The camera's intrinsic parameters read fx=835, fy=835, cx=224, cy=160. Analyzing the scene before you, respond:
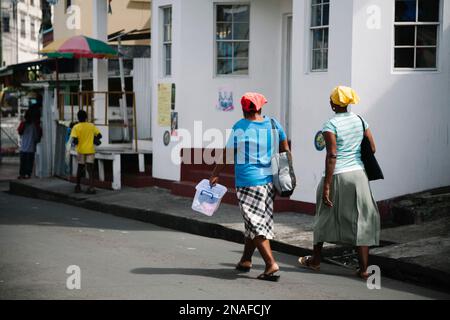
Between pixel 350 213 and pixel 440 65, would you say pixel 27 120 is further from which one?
pixel 350 213

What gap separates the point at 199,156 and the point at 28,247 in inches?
247

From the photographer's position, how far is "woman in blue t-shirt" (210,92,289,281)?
8.55m

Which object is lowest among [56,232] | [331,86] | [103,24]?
[56,232]

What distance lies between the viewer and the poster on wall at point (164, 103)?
17.1 m

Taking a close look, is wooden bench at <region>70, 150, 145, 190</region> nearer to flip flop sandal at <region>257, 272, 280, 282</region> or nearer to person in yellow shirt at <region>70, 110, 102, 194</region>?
person in yellow shirt at <region>70, 110, 102, 194</region>

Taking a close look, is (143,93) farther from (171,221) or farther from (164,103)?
(171,221)

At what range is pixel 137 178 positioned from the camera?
18078 millimetres

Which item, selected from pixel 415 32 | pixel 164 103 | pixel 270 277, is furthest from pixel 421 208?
pixel 164 103

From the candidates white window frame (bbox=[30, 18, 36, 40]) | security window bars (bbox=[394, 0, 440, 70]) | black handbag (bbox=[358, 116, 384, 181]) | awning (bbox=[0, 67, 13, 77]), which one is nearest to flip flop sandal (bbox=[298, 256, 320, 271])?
black handbag (bbox=[358, 116, 384, 181])

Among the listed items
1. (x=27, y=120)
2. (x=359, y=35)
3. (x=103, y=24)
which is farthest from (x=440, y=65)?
(x=27, y=120)

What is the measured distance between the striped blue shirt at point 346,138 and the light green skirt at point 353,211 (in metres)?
0.09

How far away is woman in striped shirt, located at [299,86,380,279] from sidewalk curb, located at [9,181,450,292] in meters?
0.55

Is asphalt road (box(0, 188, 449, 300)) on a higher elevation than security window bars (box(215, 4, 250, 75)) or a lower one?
lower

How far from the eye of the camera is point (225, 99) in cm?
1652
